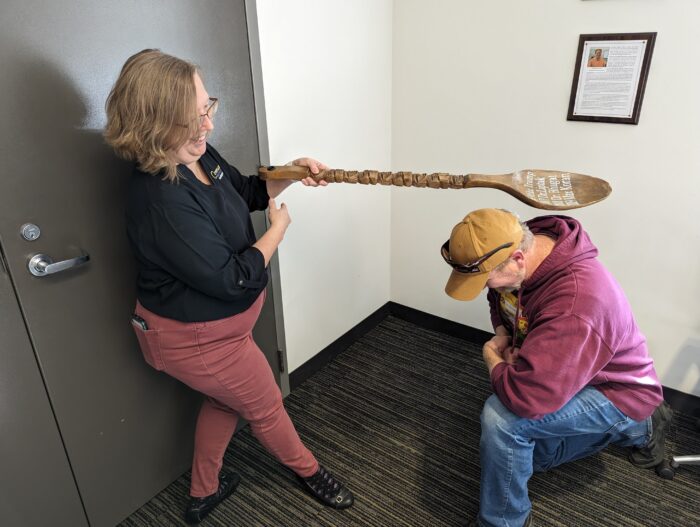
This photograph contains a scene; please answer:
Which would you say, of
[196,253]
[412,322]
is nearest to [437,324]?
[412,322]

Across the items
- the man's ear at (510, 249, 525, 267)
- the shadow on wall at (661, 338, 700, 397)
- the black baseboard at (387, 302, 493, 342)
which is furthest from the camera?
the black baseboard at (387, 302, 493, 342)

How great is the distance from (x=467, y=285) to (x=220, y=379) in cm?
74

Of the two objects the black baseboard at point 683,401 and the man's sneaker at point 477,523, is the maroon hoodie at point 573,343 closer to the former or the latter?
the man's sneaker at point 477,523

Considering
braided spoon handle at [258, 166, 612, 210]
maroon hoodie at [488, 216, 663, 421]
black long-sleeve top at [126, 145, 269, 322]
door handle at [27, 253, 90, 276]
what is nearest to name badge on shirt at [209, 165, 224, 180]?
black long-sleeve top at [126, 145, 269, 322]

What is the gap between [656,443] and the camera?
1776 millimetres

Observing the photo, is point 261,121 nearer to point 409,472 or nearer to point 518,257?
point 518,257

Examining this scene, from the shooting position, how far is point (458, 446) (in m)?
1.93

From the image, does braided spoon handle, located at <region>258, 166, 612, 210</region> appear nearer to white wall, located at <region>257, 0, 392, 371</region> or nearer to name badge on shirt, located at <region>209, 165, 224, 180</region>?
name badge on shirt, located at <region>209, 165, 224, 180</region>

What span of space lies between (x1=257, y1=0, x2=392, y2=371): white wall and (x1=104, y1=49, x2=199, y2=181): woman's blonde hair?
2.19 feet

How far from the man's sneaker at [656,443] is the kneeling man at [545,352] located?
0.26 meters

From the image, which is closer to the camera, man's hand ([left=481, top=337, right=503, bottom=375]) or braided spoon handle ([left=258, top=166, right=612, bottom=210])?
braided spoon handle ([left=258, top=166, right=612, bottom=210])

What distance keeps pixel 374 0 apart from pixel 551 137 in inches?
39.3

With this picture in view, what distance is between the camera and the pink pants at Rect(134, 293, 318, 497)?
1329 mm

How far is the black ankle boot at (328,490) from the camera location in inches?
66.0
